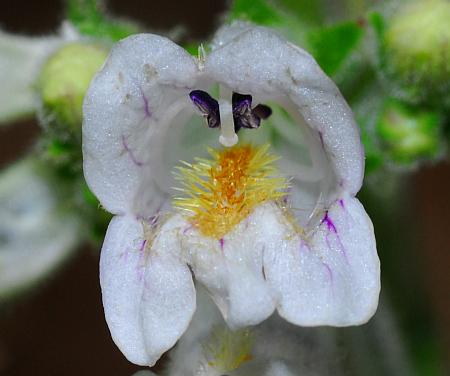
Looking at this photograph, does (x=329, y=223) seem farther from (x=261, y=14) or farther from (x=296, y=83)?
(x=261, y=14)

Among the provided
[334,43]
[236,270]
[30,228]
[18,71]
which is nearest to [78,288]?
[30,228]

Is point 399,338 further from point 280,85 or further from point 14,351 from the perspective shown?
point 14,351

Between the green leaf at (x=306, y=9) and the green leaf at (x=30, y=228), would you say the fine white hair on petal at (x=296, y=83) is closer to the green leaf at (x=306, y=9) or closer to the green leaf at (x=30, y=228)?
the green leaf at (x=306, y=9)

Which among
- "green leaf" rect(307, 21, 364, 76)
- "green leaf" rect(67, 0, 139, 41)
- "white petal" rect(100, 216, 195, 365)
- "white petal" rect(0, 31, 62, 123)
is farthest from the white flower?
"white petal" rect(0, 31, 62, 123)

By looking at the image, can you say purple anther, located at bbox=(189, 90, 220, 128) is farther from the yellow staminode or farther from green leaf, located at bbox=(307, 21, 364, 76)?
green leaf, located at bbox=(307, 21, 364, 76)

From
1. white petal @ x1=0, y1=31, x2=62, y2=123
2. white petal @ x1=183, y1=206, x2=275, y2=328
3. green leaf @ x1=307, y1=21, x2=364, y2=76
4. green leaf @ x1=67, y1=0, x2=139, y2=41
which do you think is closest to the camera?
white petal @ x1=183, y1=206, x2=275, y2=328

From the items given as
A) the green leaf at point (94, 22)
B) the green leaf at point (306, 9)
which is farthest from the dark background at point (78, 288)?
the green leaf at point (94, 22)
